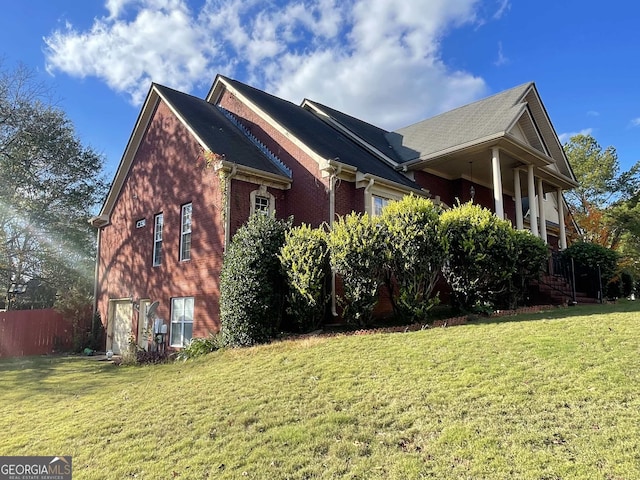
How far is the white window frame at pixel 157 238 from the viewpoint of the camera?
16.0 metres

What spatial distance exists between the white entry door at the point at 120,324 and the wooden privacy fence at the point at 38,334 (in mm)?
2509

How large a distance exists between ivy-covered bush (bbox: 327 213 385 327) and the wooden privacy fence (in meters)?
14.0

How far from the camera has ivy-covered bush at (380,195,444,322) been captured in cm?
1020

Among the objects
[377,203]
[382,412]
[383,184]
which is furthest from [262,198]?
[382,412]

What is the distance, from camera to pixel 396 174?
16.2m

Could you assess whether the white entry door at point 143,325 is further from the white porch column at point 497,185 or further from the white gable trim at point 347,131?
the white porch column at point 497,185

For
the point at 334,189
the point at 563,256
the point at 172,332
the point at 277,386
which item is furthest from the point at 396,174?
the point at 277,386

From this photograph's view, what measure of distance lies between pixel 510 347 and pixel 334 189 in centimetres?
711

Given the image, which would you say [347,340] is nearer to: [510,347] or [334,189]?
[510,347]

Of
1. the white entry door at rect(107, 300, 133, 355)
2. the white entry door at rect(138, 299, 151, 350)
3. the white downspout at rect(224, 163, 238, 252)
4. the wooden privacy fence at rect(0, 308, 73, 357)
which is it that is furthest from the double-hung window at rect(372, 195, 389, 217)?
the wooden privacy fence at rect(0, 308, 73, 357)

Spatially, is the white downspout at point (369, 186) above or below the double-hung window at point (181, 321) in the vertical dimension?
above

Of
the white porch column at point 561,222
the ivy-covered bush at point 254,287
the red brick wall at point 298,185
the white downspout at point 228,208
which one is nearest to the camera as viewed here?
the ivy-covered bush at point 254,287

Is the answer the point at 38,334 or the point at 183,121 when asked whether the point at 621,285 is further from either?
the point at 38,334

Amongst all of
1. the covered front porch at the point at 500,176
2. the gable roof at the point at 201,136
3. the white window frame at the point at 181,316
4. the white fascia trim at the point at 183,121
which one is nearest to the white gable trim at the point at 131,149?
the gable roof at the point at 201,136
